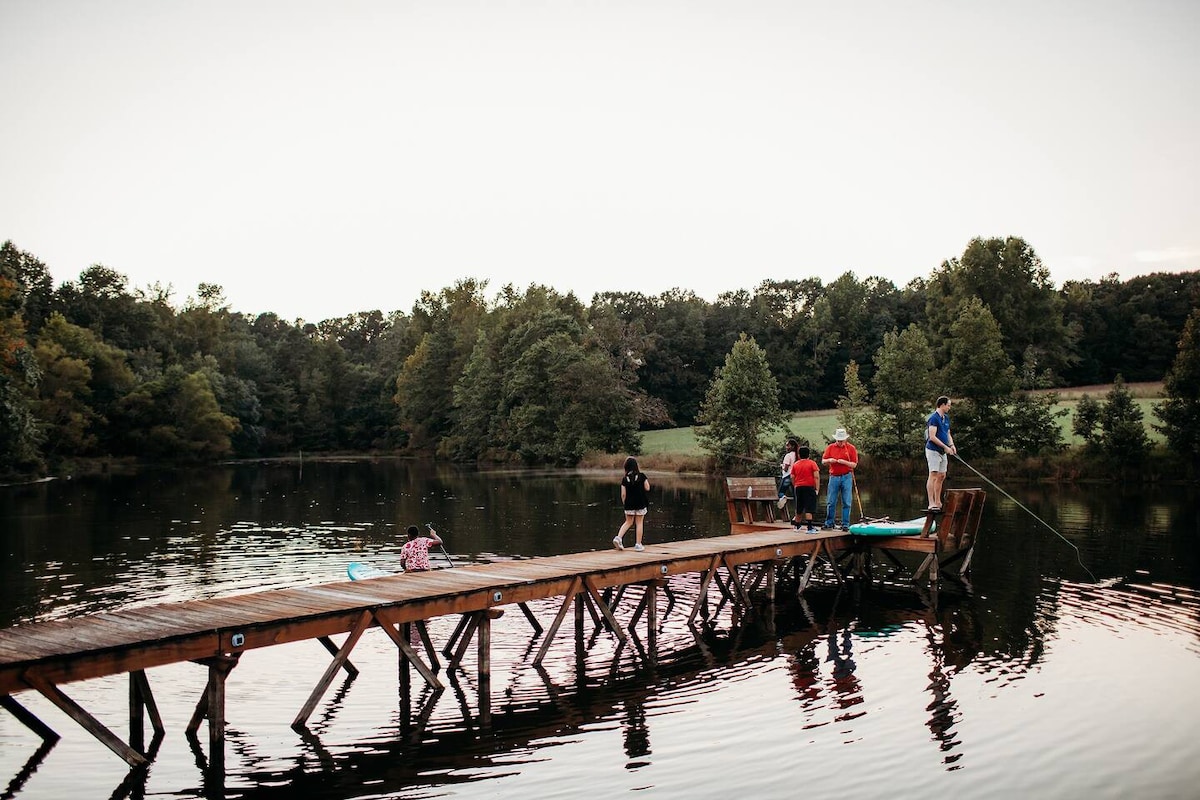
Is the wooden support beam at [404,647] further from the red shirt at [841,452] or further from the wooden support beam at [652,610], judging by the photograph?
the red shirt at [841,452]

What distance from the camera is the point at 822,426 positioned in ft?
264

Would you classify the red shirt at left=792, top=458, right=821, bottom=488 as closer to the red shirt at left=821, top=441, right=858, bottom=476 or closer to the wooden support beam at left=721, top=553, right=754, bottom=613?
the red shirt at left=821, top=441, right=858, bottom=476

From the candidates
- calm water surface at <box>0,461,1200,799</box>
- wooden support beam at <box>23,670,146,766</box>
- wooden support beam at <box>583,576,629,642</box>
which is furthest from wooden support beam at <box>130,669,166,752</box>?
wooden support beam at <box>583,576,629,642</box>

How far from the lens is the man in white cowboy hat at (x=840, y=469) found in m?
22.6

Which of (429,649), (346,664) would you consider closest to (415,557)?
(429,649)

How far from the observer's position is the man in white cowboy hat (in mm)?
22650

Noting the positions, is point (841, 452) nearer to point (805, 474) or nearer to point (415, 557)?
point (805, 474)

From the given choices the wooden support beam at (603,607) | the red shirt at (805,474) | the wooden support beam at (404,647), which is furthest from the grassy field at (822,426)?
the wooden support beam at (404,647)

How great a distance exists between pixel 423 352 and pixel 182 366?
27.6 metres

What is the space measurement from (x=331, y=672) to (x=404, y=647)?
50.5 inches

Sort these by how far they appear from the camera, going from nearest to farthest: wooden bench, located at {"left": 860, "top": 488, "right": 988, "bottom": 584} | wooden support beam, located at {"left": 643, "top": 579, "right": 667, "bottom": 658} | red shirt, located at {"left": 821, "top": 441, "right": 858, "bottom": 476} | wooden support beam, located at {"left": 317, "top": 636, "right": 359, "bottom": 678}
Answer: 1. wooden support beam, located at {"left": 317, "top": 636, "right": 359, "bottom": 678}
2. wooden support beam, located at {"left": 643, "top": 579, "right": 667, "bottom": 658}
3. wooden bench, located at {"left": 860, "top": 488, "right": 988, "bottom": 584}
4. red shirt, located at {"left": 821, "top": 441, "right": 858, "bottom": 476}

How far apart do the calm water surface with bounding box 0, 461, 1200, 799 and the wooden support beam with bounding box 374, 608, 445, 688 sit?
0.41 meters

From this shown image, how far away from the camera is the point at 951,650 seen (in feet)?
57.0

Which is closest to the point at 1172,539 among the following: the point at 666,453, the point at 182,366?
the point at 666,453
